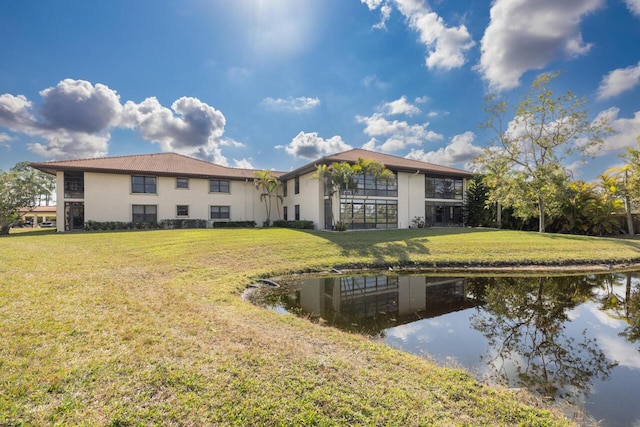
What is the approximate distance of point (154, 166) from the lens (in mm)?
26375

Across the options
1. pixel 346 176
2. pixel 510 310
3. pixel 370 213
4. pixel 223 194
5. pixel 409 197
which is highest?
pixel 346 176

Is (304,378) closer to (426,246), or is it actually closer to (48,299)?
(48,299)

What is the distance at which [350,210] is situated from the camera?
2334 cm

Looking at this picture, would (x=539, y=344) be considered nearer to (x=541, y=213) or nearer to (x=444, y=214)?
(x=541, y=213)

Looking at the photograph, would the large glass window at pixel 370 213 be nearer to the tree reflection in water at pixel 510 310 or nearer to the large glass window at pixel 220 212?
the large glass window at pixel 220 212

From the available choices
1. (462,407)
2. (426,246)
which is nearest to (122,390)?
(462,407)

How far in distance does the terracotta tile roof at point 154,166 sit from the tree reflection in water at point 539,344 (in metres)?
25.0

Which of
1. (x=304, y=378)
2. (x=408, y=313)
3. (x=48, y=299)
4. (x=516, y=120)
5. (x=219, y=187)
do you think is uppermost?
(x=516, y=120)

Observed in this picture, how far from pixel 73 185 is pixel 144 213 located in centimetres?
584

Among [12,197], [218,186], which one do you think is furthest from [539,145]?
[12,197]

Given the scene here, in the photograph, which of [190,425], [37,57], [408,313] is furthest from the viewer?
[37,57]

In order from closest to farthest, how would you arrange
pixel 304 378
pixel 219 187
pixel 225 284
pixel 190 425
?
pixel 190 425 → pixel 304 378 → pixel 225 284 → pixel 219 187

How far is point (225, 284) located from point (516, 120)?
26767mm

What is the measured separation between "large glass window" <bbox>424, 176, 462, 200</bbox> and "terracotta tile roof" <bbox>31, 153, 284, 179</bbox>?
16.3 meters
